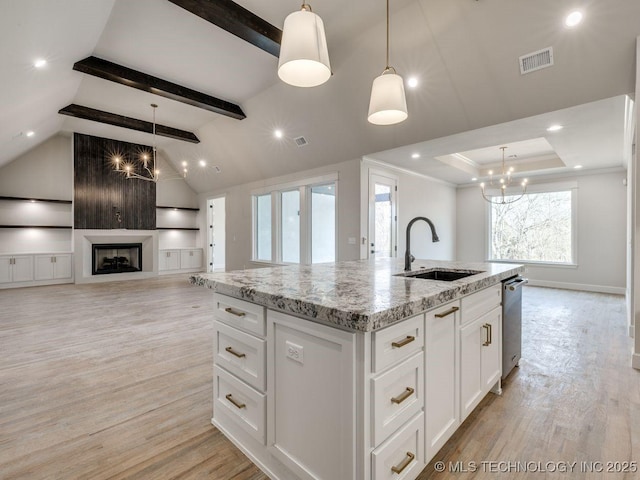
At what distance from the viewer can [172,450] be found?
176cm

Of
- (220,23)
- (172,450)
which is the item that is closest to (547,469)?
(172,450)

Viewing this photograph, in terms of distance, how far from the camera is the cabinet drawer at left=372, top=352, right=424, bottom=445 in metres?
1.15

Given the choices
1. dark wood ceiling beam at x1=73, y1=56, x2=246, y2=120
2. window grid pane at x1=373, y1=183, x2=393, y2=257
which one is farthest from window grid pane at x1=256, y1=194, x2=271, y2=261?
window grid pane at x1=373, y1=183, x2=393, y2=257

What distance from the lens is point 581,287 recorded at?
6.69 meters

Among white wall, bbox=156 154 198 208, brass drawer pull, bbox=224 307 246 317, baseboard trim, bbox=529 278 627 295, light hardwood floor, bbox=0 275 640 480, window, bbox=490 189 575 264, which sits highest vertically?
white wall, bbox=156 154 198 208

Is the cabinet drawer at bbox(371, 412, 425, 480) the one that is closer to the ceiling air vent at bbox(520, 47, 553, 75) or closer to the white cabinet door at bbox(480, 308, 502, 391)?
the white cabinet door at bbox(480, 308, 502, 391)

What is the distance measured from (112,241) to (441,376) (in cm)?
923

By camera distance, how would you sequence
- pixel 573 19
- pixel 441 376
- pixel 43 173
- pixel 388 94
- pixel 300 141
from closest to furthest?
pixel 441 376 < pixel 388 94 < pixel 573 19 < pixel 300 141 < pixel 43 173

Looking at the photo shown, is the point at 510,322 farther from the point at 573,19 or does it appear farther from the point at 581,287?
the point at 581,287

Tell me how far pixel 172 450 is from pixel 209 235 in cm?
866

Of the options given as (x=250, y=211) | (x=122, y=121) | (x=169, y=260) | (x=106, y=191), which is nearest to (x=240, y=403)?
(x=250, y=211)

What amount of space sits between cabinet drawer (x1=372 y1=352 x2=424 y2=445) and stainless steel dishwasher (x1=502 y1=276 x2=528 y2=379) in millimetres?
1369

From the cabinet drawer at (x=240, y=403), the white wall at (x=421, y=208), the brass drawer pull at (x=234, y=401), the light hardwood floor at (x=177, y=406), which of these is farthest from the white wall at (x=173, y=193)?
the brass drawer pull at (x=234, y=401)

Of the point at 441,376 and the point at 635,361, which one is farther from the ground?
the point at 441,376
